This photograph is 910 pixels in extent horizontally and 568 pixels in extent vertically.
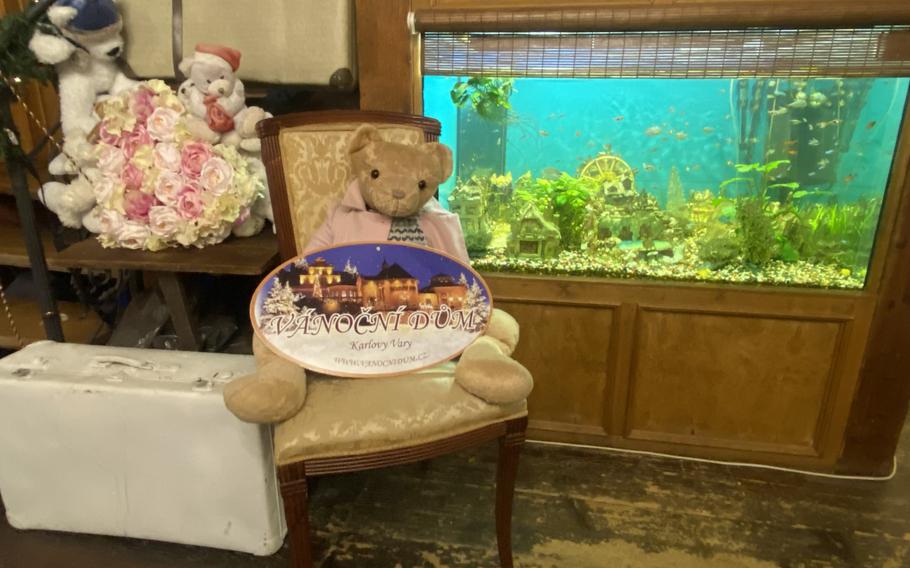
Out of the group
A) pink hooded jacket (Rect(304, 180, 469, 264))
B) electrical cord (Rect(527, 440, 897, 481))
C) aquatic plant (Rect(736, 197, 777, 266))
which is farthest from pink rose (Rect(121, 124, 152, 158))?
aquatic plant (Rect(736, 197, 777, 266))

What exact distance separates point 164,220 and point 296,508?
0.89 meters

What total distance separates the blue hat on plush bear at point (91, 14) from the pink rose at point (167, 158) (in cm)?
49

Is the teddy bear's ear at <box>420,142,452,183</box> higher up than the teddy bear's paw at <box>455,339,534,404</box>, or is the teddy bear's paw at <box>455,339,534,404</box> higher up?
A: the teddy bear's ear at <box>420,142,452,183</box>

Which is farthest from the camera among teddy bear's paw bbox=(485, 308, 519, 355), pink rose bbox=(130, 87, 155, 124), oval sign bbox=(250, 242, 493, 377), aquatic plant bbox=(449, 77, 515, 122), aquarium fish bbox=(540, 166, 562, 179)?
aquarium fish bbox=(540, 166, 562, 179)

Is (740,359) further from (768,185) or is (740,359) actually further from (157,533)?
(157,533)

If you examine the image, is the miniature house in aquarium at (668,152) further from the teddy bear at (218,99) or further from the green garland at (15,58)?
the green garland at (15,58)

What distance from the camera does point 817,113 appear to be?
179 centimetres

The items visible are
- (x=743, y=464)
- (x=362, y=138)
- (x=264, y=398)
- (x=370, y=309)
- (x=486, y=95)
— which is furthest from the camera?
(x=743, y=464)

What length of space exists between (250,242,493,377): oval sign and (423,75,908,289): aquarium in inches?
22.0

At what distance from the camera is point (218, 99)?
5.82 feet

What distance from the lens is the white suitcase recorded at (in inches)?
60.1

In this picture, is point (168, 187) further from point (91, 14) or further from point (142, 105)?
point (91, 14)

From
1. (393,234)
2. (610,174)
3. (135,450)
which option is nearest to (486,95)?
(610,174)

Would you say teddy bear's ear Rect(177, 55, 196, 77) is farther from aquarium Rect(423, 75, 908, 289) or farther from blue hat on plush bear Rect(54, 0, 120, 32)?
aquarium Rect(423, 75, 908, 289)
